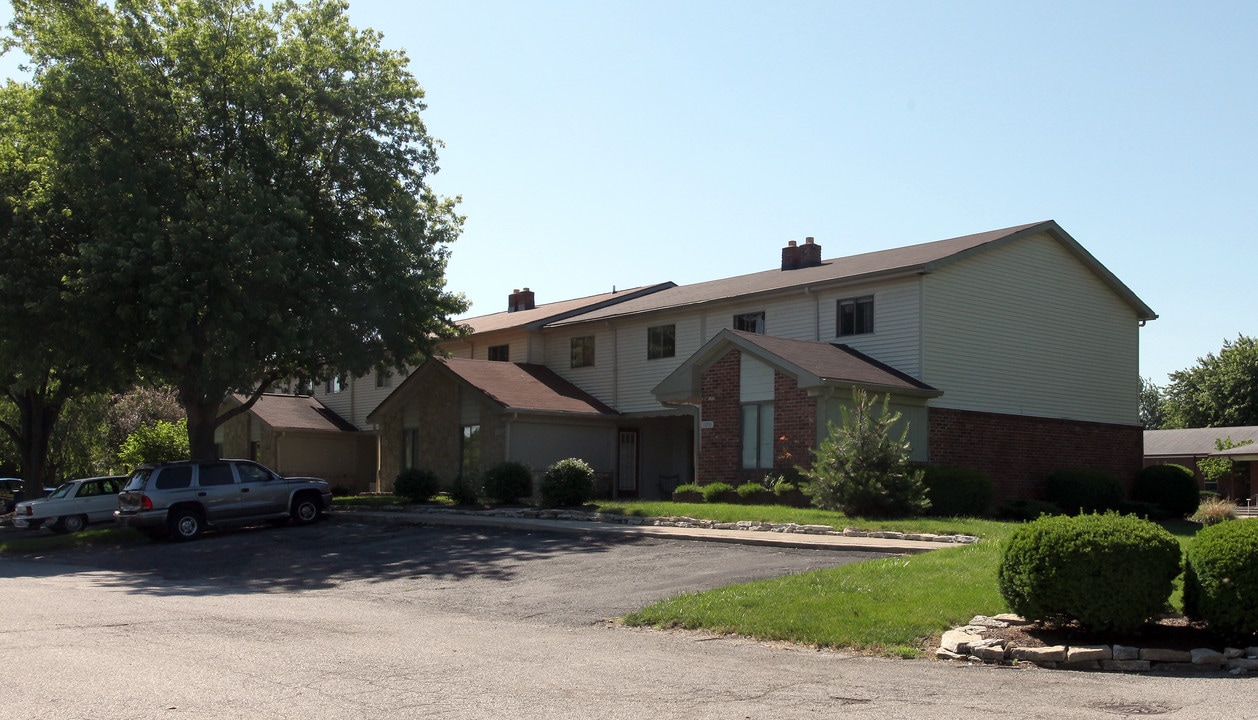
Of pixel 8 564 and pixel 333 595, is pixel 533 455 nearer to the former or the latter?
pixel 8 564

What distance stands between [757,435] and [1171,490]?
11651 millimetres

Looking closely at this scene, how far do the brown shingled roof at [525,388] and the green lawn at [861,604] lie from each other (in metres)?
17.6

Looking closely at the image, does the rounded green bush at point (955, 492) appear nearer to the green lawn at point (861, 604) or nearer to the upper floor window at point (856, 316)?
the upper floor window at point (856, 316)

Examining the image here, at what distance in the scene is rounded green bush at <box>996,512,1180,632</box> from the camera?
405 inches

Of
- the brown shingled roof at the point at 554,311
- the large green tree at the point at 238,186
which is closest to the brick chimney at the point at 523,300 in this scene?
the brown shingled roof at the point at 554,311

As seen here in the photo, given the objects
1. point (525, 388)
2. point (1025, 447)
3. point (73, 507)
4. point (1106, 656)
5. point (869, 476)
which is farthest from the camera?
point (525, 388)

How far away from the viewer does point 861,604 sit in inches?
482

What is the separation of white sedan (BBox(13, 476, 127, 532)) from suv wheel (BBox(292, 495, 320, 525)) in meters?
6.38

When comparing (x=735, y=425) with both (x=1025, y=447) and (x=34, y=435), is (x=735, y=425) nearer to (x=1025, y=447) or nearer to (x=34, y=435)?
(x=1025, y=447)

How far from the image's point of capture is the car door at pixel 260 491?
24703mm

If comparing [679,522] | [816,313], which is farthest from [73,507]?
[816,313]

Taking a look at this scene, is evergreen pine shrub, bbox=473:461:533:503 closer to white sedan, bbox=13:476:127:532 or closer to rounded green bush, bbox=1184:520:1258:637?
white sedan, bbox=13:476:127:532

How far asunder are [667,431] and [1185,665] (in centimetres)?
2508

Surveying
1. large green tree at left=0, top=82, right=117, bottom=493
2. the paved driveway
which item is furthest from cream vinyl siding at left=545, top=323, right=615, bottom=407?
the paved driveway
